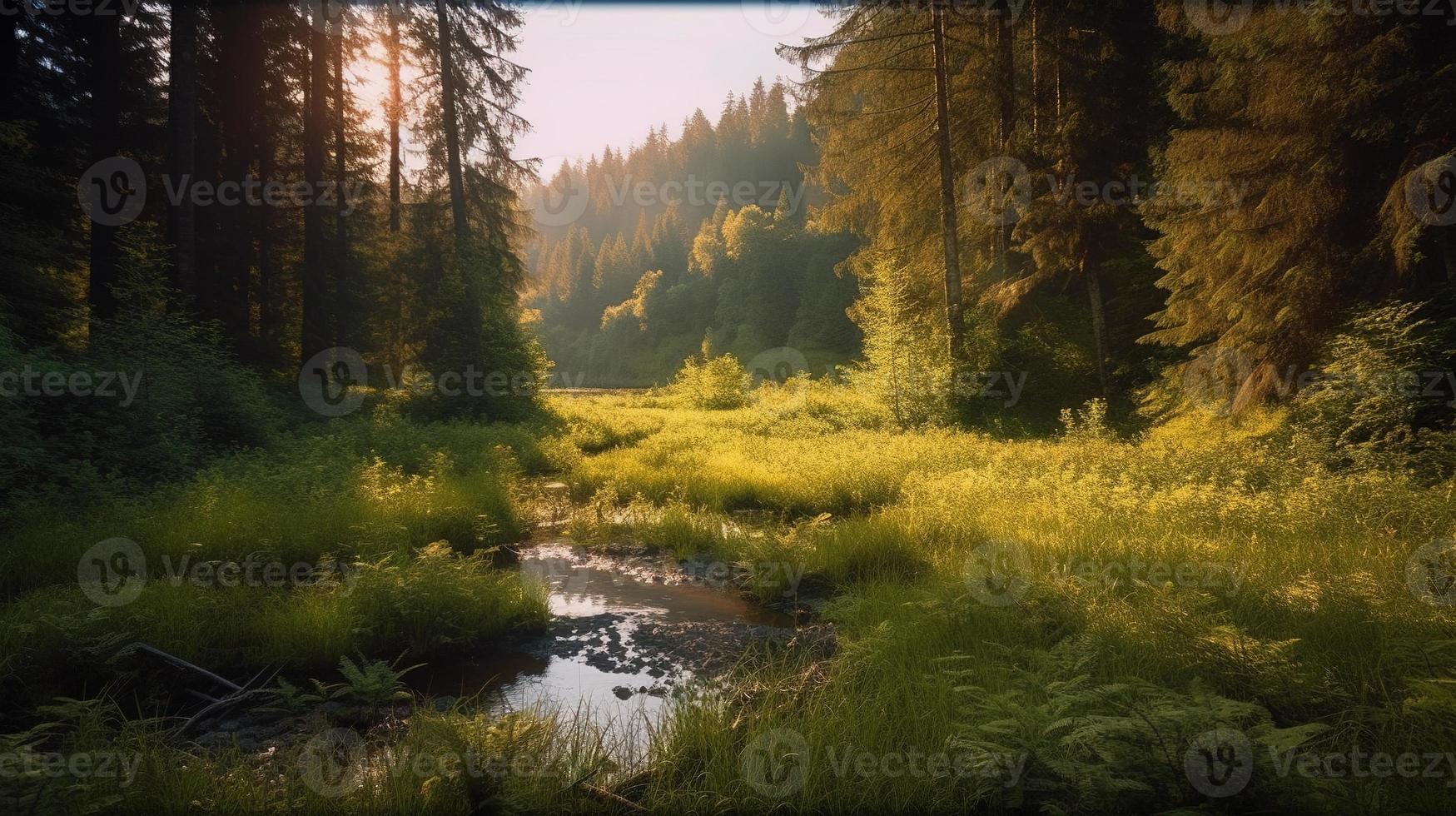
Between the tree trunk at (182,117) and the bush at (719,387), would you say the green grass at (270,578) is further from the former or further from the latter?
the bush at (719,387)

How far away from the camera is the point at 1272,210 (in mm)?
9344

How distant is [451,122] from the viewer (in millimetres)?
19328

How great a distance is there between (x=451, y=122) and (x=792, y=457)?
16645 millimetres

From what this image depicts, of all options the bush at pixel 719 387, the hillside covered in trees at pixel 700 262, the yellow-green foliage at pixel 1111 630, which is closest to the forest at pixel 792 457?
the yellow-green foliage at pixel 1111 630

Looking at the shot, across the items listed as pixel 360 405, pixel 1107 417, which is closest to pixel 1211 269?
pixel 1107 417

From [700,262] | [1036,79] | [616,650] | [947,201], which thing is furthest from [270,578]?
[700,262]

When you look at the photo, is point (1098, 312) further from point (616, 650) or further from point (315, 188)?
point (315, 188)

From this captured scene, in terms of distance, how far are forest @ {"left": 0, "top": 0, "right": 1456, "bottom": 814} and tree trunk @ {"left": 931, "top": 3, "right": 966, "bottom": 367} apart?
0.45ft

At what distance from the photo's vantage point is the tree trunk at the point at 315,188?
57.7ft

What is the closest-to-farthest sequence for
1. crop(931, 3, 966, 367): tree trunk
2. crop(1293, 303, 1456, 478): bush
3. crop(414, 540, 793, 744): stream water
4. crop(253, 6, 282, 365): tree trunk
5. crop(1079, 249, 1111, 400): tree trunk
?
crop(414, 540, 793, 744): stream water
crop(1293, 303, 1456, 478): bush
crop(1079, 249, 1111, 400): tree trunk
crop(931, 3, 966, 367): tree trunk
crop(253, 6, 282, 365): tree trunk

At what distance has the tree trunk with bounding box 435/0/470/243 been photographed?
19.0 m

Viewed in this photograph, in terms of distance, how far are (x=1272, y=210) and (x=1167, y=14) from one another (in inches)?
221

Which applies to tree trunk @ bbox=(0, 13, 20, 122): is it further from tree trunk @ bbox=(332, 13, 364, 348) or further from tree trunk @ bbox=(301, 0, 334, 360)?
tree trunk @ bbox=(332, 13, 364, 348)

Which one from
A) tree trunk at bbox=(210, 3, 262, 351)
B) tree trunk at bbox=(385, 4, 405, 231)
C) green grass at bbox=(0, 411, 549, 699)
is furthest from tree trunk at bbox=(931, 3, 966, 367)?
tree trunk at bbox=(210, 3, 262, 351)
